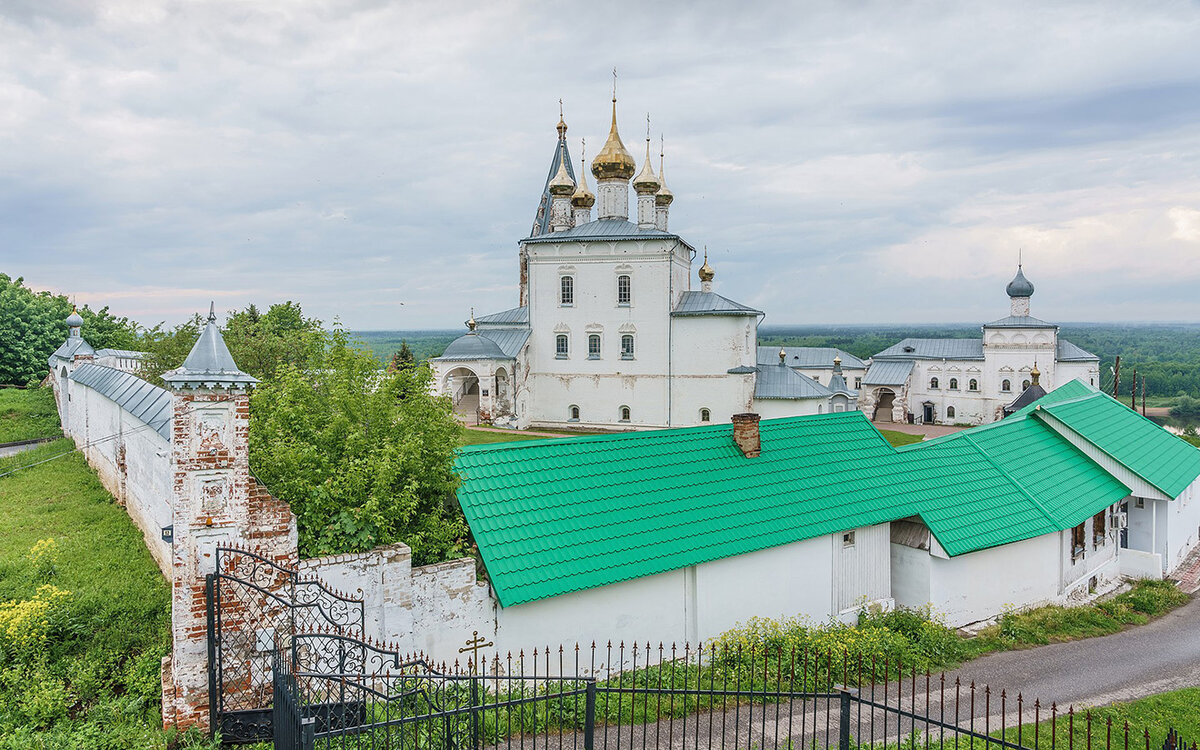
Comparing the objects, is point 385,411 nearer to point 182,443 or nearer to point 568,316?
point 182,443

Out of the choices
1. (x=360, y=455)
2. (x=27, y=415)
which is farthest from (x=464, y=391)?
(x=360, y=455)

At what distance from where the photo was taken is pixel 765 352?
52.3 m

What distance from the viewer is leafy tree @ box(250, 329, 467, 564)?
892cm

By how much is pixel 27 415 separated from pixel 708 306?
28.7 m

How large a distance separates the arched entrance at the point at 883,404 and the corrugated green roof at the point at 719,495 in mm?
33703

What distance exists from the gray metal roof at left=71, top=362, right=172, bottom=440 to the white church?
51.8ft

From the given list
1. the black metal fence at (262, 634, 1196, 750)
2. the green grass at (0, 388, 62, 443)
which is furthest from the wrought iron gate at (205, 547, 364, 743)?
the green grass at (0, 388, 62, 443)

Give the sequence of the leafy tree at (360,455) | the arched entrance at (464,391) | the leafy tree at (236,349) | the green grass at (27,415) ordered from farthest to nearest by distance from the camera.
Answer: the arched entrance at (464,391), the green grass at (27,415), the leafy tree at (236,349), the leafy tree at (360,455)

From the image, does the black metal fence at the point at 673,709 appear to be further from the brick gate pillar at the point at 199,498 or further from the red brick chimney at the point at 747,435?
the red brick chimney at the point at 747,435

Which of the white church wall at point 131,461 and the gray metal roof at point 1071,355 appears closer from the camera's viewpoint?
the white church wall at point 131,461

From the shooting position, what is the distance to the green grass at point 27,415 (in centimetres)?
2647

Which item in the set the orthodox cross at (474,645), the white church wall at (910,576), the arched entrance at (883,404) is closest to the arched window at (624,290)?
the white church wall at (910,576)

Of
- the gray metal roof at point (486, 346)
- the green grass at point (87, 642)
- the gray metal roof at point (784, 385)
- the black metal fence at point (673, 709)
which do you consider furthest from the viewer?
the gray metal roof at point (486, 346)

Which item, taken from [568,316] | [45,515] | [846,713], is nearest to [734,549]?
[846,713]
